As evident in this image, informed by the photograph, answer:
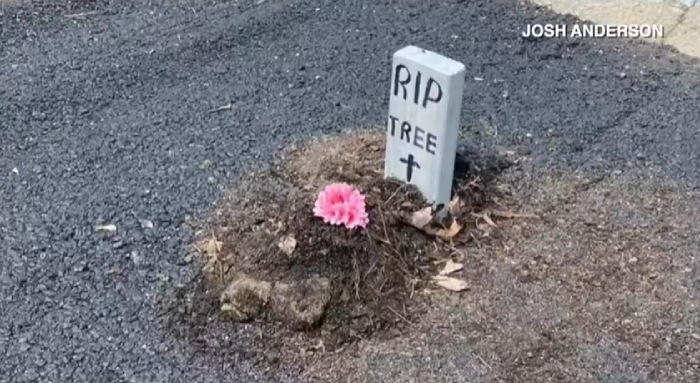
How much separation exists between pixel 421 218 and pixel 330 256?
0.32 m

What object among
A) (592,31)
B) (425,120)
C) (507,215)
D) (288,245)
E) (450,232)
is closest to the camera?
(288,245)

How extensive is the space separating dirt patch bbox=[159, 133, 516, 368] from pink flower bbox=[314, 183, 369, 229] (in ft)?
0.09

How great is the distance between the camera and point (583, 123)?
3354 millimetres

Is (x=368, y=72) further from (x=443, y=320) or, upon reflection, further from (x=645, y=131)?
(x=443, y=320)

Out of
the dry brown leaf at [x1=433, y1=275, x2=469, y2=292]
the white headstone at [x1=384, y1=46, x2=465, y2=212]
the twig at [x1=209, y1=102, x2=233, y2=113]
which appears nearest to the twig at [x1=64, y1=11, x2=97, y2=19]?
the twig at [x1=209, y1=102, x2=233, y2=113]

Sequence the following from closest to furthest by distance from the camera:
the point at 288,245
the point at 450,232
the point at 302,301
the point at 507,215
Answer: the point at 302,301
the point at 288,245
the point at 450,232
the point at 507,215

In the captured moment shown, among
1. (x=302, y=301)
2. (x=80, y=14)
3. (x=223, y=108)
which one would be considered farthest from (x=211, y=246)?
(x=80, y=14)

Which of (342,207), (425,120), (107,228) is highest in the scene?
(425,120)

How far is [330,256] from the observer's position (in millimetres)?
2432

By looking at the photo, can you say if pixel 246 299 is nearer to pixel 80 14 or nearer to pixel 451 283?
pixel 451 283

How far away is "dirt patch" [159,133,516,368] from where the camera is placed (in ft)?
7.71

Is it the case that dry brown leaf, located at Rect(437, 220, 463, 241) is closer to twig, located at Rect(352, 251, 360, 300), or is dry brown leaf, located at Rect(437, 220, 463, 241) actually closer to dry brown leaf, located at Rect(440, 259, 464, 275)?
dry brown leaf, located at Rect(440, 259, 464, 275)

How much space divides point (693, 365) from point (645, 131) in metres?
1.22

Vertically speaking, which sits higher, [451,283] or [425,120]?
Answer: [425,120]
